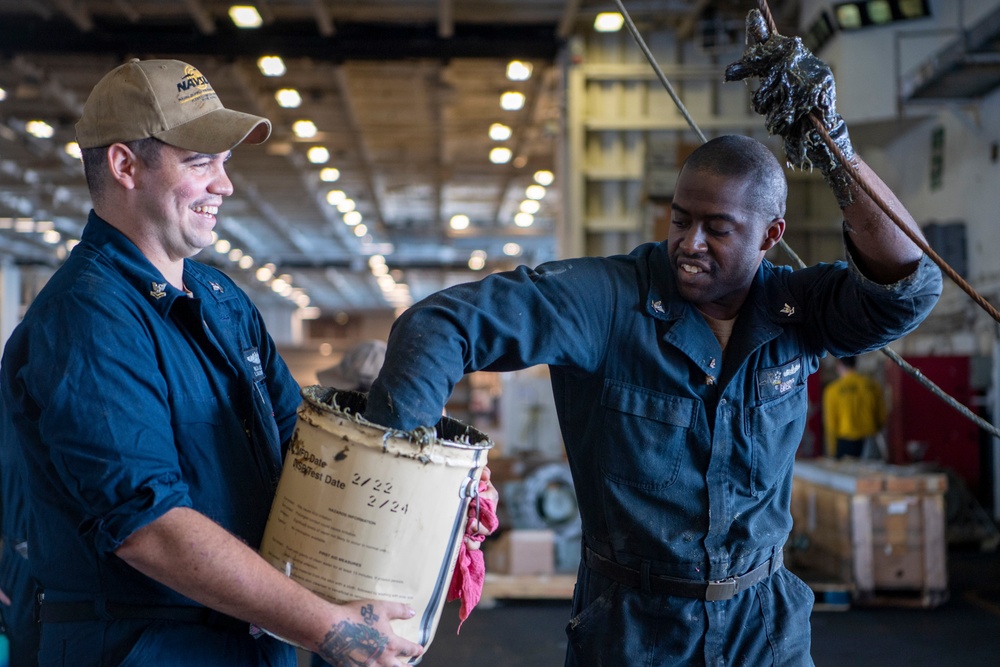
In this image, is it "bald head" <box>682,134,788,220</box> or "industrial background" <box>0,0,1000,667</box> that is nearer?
"bald head" <box>682,134,788,220</box>

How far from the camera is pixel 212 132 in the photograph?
2113mm

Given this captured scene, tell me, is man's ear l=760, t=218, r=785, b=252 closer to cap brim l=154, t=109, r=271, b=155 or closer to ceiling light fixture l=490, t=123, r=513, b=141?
cap brim l=154, t=109, r=271, b=155

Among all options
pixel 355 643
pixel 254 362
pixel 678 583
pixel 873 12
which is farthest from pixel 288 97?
pixel 355 643

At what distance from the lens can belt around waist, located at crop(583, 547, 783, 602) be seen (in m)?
2.30

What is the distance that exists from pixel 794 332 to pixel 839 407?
9.67 m

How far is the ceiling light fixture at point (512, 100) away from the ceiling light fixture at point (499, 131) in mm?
1587

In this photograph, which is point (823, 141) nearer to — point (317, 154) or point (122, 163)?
point (122, 163)

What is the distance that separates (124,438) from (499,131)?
15.0 metres

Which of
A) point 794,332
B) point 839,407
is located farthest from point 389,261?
point 794,332

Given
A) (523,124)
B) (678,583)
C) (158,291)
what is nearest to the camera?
(158,291)

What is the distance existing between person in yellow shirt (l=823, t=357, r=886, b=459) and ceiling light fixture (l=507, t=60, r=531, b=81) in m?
5.37

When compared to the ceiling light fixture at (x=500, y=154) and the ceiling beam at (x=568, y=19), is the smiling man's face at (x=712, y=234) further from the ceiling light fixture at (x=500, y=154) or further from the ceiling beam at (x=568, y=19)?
the ceiling light fixture at (x=500, y=154)

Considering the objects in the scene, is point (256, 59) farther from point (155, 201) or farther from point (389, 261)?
point (389, 261)

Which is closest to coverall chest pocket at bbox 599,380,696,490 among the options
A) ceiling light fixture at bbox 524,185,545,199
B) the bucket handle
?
the bucket handle
